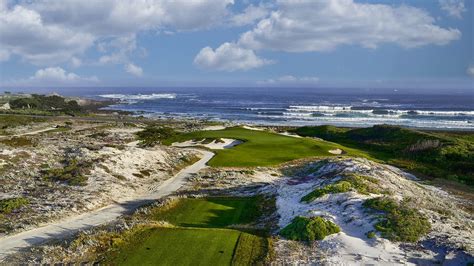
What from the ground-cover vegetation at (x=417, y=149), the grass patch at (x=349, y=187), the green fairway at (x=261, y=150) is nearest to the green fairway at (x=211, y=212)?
the grass patch at (x=349, y=187)

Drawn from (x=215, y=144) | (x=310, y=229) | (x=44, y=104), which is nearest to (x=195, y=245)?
(x=310, y=229)

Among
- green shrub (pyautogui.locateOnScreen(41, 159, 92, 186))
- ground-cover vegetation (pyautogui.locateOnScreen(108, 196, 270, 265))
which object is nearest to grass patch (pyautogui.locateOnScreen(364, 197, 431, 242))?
ground-cover vegetation (pyautogui.locateOnScreen(108, 196, 270, 265))

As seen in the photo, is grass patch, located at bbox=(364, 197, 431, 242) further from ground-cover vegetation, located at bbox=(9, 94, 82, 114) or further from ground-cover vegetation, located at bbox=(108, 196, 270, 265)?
ground-cover vegetation, located at bbox=(9, 94, 82, 114)

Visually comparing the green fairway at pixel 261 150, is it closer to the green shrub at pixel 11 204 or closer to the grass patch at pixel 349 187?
the grass patch at pixel 349 187

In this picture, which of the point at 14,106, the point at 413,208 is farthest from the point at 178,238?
the point at 14,106

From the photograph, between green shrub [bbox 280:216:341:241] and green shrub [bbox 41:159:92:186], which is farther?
green shrub [bbox 41:159:92:186]

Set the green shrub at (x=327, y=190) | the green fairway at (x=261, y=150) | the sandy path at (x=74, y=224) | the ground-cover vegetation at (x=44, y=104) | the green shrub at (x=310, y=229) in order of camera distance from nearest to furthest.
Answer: the green shrub at (x=310, y=229), the sandy path at (x=74, y=224), the green shrub at (x=327, y=190), the green fairway at (x=261, y=150), the ground-cover vegetation at (x=44, y=104)
